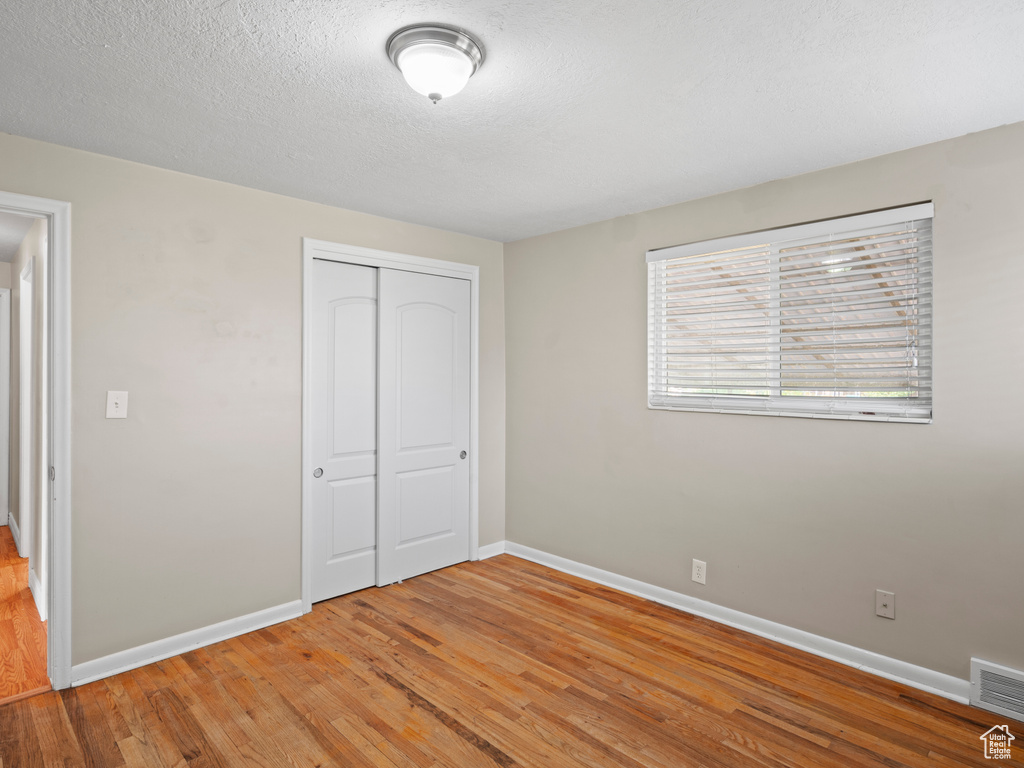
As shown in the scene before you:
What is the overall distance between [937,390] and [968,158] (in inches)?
38.4

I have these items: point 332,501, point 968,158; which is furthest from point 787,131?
point 332,501

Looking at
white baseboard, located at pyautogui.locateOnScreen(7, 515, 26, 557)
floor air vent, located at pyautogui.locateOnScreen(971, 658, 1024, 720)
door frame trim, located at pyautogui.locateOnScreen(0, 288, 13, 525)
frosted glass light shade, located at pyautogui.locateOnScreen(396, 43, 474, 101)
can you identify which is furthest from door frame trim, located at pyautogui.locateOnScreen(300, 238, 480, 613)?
door frame trim, located at pyautogui.locateOnScreen(0, 288, 13, 525)

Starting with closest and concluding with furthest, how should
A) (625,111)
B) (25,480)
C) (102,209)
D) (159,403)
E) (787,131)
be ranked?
(625,111), (787,131), (102,209), (159,403), (25,480)

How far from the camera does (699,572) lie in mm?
3297

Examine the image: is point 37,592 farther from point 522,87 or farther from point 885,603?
point 885,603

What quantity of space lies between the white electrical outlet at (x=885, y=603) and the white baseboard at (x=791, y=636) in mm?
193

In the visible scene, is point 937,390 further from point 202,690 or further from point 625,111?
point 202,690

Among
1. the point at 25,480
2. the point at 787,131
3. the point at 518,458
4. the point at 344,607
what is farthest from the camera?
the point at 518,458

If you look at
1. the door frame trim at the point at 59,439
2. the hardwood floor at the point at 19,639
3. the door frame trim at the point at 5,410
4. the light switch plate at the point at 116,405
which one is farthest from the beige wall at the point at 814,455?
the door frame trim at the point at 5,410

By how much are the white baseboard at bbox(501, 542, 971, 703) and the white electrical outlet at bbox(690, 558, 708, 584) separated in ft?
0.39

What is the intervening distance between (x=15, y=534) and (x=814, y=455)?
585 centimetres

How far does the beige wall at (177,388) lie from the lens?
2598 mm

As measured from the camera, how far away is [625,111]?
219cm

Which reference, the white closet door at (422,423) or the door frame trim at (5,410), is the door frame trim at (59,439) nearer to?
the white closet door at (422,423)
